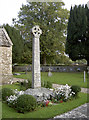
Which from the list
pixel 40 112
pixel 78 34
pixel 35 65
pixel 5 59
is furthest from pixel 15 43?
pixel 40 112

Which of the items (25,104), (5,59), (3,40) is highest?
(3,40)

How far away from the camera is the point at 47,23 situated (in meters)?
26.5

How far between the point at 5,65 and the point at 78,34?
1445cm

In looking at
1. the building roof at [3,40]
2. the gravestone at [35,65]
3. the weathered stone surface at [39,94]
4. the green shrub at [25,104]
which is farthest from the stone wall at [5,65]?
the green shrub at [25,104]

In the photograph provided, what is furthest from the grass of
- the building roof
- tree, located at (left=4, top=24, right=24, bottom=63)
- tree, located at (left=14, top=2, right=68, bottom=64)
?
tree, located at (left=14, top=2, right=68, bottom=64)

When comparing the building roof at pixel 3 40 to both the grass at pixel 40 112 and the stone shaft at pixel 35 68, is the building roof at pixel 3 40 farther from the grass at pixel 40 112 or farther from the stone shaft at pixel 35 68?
the grass at pixel 40 112

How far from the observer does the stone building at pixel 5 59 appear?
462 inches

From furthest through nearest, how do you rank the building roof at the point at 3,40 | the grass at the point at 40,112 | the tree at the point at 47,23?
1. the tree at the point at 47,23
2. the building roof at the point at 3,40
3. the grass at the point at 40,112

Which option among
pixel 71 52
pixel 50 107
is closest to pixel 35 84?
pixel 50 107

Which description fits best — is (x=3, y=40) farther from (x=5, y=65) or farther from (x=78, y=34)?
(x=78, y=34)

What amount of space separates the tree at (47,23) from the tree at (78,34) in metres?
3.26

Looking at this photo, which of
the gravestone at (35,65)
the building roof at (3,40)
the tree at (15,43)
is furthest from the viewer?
the tree at (15,43)

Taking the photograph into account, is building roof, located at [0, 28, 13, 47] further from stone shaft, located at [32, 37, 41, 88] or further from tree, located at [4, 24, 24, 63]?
tree, located at [4, 24, 24, 63]

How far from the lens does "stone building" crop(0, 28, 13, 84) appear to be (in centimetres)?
1173
